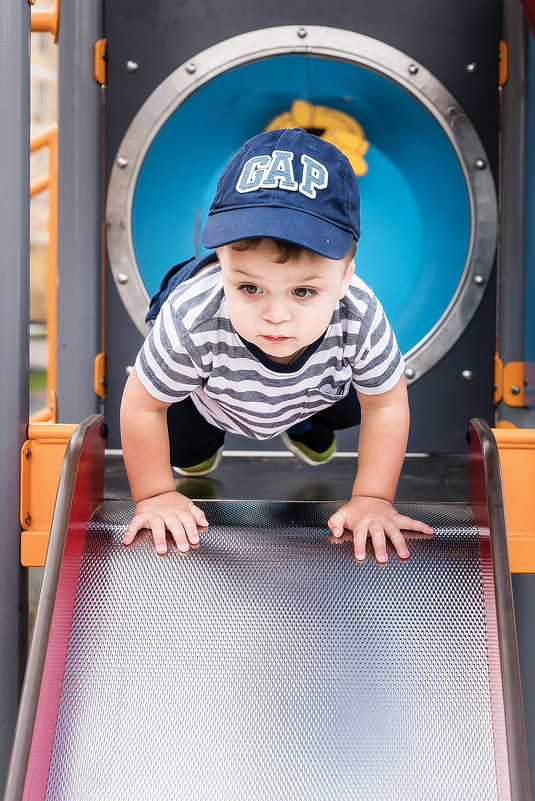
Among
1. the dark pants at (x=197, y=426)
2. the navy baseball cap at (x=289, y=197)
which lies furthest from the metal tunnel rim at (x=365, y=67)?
the navy baseball cap at (x=289, y=197)

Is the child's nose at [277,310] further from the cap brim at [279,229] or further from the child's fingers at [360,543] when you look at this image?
the child's fingers at [360,543]

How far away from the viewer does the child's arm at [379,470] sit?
3.88 feet

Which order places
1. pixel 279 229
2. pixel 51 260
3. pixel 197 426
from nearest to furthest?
pixel 279 229 → pixel 197 426 → pixel 51 260

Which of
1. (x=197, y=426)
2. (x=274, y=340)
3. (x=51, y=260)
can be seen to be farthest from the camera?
(x=51, y=260)

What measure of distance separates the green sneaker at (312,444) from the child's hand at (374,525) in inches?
22.9

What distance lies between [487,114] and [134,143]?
844 millimetres

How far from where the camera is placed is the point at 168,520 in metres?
1.19

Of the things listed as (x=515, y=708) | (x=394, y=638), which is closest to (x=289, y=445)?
(x=394, y=638)

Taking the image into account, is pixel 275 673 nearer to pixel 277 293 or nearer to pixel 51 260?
pixel 277 293

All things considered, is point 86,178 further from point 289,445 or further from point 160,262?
point 289,445

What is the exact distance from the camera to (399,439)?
1.29m

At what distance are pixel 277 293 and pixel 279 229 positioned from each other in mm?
86

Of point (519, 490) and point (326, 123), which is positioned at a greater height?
point (326, 123)

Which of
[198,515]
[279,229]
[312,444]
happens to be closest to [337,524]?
[198,515]
